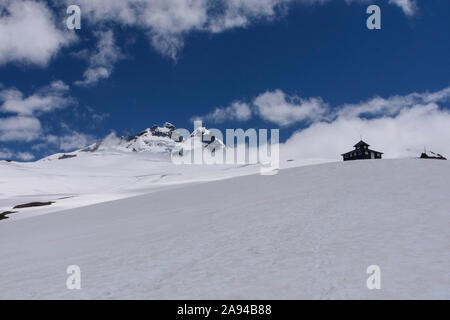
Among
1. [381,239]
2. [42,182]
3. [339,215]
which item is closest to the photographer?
[381,239]

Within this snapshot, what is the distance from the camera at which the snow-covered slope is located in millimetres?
6949

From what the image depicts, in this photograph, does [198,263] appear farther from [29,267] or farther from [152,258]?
[29,267]

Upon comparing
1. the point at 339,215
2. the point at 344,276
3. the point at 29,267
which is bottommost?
the point at 29,267

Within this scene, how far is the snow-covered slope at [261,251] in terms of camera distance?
6.95 meters

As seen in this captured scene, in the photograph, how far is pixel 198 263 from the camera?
9062mm

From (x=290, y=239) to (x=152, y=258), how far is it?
183 inches

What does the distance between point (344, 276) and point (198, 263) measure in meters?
4.04

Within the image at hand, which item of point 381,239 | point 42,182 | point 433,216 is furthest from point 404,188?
point 42,182

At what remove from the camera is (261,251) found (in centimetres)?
963
